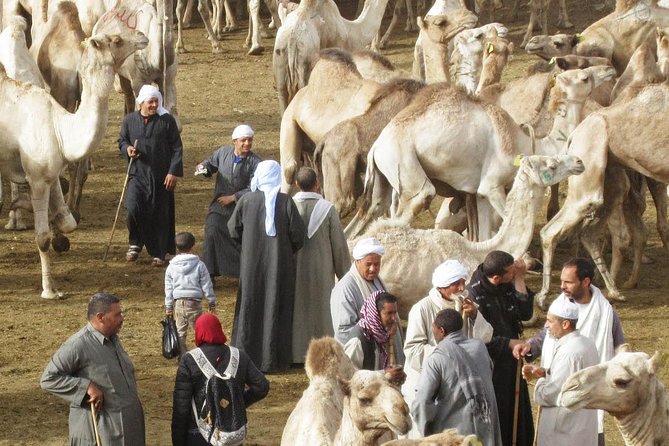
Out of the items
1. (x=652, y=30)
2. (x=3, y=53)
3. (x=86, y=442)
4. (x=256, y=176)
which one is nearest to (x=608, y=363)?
(x=86, y=442)

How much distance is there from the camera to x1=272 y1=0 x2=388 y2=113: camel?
16.0m

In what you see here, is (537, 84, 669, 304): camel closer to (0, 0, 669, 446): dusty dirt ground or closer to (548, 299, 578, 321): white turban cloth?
(0, 0, 669, 446): dusty dirt ground

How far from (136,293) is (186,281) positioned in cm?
266

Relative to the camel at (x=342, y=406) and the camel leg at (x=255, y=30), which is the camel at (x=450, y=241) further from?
the camel leg at (x=255, y=30)

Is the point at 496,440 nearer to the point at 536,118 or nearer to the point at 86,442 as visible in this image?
the point at 86,442

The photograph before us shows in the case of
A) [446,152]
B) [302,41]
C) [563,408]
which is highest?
[302,41]

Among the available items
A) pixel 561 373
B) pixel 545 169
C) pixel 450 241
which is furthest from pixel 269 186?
pixel 561 373

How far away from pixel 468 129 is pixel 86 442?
17.3 ft

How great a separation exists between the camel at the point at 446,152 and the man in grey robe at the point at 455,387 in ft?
Result: 15.7

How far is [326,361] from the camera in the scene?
716 cm

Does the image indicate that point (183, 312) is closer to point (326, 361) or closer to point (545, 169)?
point (545, 169)

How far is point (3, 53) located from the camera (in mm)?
14516

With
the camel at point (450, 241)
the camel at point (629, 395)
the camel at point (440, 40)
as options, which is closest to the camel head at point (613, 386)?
the camel at point (629, 395)

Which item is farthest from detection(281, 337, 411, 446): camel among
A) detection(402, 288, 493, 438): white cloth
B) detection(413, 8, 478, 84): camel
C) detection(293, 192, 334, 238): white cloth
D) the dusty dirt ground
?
detection(413, 8, 478, 84): camel
